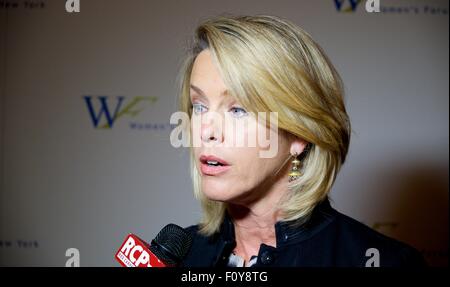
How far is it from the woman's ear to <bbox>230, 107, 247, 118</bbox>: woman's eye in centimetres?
15

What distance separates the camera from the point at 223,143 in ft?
3.25

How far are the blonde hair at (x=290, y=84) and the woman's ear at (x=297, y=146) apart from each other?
27mm

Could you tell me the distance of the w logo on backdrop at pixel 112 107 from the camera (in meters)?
1.96

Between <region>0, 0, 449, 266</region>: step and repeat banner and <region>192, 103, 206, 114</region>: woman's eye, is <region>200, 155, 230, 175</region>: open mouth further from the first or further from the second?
<region>0, 0, 449, 266</region>: step and repeat banner

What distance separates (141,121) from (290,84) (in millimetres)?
1060

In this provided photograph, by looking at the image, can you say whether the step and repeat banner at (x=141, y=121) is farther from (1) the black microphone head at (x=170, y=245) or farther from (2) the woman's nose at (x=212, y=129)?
(2) the woman's nose at (x=212, y=129)

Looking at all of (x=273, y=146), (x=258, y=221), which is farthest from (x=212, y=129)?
(x=258, y=221)

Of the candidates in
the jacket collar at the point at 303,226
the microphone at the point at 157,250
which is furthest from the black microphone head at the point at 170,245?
the jacket collar at the point at 303,226

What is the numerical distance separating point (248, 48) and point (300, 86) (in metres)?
0.13

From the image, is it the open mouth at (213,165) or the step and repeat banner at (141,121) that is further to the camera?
the step and repeat banner at (141,121)

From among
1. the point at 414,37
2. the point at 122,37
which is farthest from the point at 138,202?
the point at 414,37

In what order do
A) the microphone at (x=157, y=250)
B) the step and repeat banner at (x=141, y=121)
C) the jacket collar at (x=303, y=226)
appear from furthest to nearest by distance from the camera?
the step and repeat banner at (x=141, y=121)
the jacket collar at (x=303, y=226)
the microphone at (x=157, y=250)

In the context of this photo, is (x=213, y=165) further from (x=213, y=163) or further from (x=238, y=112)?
(x=238, y=112)
